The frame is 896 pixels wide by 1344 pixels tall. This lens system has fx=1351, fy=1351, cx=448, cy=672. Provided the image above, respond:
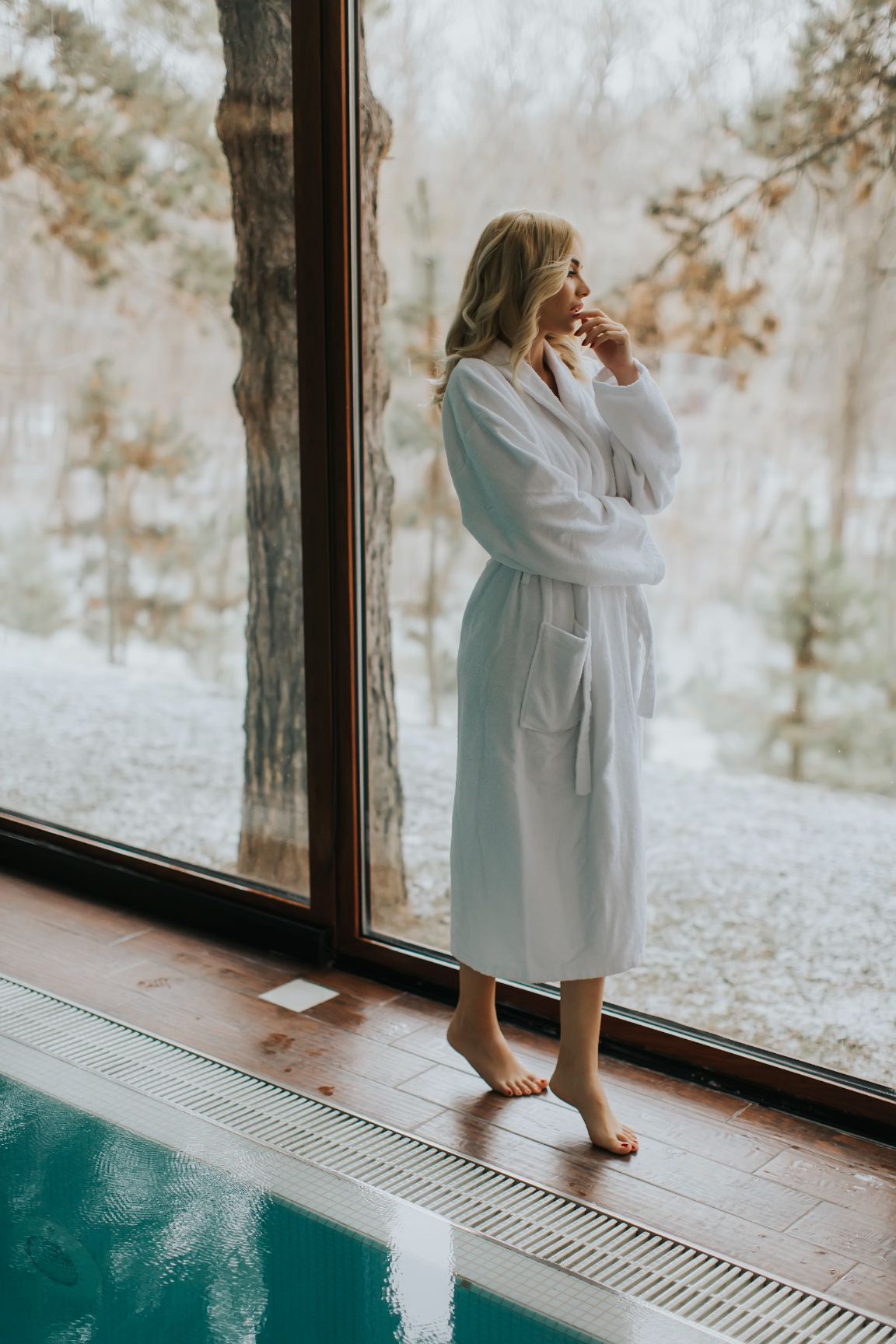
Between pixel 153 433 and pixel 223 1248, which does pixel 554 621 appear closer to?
pixel 223 1248

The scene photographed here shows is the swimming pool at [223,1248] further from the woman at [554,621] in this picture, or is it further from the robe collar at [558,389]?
the robe collar at [558,389]

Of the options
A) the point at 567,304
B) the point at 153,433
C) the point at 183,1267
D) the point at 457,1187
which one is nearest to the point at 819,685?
the point at 567,304

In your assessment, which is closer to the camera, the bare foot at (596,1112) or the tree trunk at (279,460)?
the bare foot at (596,1112)

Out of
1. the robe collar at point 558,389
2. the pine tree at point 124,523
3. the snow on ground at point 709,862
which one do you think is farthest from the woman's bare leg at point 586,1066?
the pine tree at point 124,523

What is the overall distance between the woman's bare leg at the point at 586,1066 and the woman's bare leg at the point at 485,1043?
0.19 metres

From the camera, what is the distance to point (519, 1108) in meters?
2.41

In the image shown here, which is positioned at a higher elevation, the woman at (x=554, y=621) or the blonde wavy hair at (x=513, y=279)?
the blonde wavy hair at (x=513, y=279)

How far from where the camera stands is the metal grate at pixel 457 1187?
1850 mm

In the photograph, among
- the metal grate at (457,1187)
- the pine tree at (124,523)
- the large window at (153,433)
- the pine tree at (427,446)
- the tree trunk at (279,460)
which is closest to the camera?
the metal grate at (457,1187)

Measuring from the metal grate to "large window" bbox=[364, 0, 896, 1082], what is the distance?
0.56 meters

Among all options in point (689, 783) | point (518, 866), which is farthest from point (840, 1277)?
point (689, 783)

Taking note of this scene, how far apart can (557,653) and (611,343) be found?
0.52 m

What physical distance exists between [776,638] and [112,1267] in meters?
1.52

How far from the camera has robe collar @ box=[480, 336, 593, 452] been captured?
219cm
